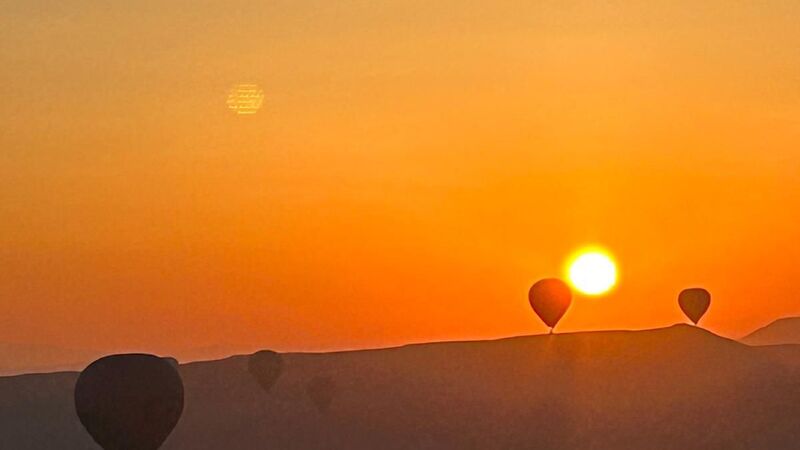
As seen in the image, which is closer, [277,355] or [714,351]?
[714,351]

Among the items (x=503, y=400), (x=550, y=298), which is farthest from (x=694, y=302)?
(x=503, y=400)

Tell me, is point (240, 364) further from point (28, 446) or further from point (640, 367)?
point (640, 367)

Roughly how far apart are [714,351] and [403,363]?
41.5 metres

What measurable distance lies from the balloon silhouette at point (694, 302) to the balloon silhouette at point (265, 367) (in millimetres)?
51730

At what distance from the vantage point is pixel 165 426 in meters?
94.6

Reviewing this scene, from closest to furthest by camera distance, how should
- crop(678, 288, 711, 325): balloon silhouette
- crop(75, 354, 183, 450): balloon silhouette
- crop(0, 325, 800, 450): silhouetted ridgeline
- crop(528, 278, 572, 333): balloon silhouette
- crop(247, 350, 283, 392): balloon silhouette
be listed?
crop(75, 354, 183, 450): balloon silhouette < crop(0, 325, 800, 450): silhouetted ridgeline < crop(528, 278, 572, 333): balloon silhouette < crop(678, 288, 711, 325): balloon silhouette < crop(247, 350, 283, 392): balloon silhouette

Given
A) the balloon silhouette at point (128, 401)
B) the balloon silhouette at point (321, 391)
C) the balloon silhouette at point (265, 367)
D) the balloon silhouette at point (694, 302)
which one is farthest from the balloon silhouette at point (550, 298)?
the balloon silhouette at point (128, 401)

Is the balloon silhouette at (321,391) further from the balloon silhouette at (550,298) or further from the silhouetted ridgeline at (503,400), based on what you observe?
the balloon silhouette at (550,298)

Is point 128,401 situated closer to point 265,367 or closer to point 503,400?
point 503,400

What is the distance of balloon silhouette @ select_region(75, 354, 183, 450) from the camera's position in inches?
3622

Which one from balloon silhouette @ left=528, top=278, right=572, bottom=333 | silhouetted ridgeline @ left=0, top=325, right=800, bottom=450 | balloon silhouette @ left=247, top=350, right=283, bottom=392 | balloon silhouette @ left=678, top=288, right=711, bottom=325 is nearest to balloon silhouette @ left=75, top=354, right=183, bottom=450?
silhouetted ridgeline @ left=0, top=325, right=800, bottom=450

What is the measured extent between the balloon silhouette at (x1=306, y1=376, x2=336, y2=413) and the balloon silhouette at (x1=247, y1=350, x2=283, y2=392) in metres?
10.6

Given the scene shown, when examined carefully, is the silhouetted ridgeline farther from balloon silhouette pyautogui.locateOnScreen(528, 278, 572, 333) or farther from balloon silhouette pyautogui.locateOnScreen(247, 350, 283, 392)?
balloon silhouette pyautogui.locateOnScreen(528, 278, 572, 333)

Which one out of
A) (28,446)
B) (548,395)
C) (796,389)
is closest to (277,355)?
(28,446)
